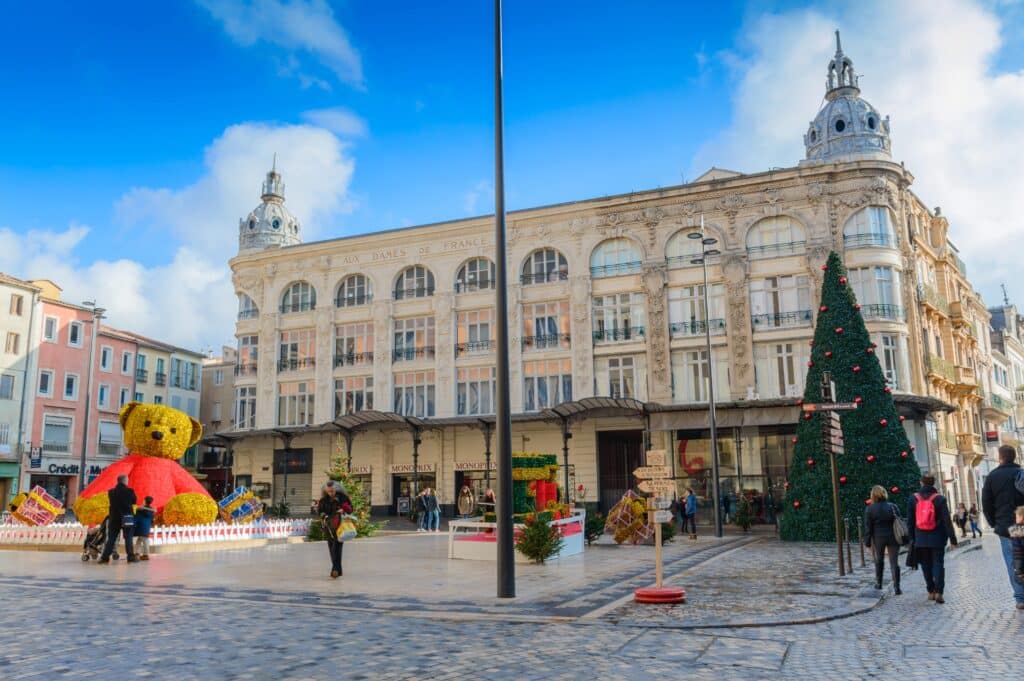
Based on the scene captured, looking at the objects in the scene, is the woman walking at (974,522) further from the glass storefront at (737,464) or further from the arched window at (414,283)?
the arched window at (414,283)

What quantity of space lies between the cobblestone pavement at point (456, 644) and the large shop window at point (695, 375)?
25.3 metres

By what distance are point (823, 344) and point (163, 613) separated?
17048 millimetres

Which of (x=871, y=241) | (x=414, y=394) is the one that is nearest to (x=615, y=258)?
(x=871, y=241)

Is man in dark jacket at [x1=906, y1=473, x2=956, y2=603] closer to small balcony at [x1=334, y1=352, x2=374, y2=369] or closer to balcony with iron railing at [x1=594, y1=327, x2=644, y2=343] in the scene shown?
balcony with iron railing at [x1=594, y1=327, x2=644, y2=343]

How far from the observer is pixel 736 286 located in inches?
1416

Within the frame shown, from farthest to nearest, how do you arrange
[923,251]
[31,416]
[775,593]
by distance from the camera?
[31,416], [923,251], [775,593]

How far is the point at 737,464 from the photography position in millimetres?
34938

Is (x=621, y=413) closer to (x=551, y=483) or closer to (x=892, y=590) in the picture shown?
(x=551, y=483)

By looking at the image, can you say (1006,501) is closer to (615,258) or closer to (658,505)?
(658,505)

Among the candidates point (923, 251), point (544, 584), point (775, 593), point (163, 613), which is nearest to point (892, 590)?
point (775, 593)

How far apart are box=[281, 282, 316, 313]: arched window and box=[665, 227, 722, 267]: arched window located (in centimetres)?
1923

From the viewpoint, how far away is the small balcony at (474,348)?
1577 inches

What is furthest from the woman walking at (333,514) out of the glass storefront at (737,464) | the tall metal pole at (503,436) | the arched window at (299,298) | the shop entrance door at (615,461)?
the arched window at (299,298)

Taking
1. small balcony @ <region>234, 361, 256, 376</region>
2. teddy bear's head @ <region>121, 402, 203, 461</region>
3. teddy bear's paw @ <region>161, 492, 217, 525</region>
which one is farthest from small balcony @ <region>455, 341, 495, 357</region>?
teddy bear's paw @ <region>161, 492, 217, 525</region>
